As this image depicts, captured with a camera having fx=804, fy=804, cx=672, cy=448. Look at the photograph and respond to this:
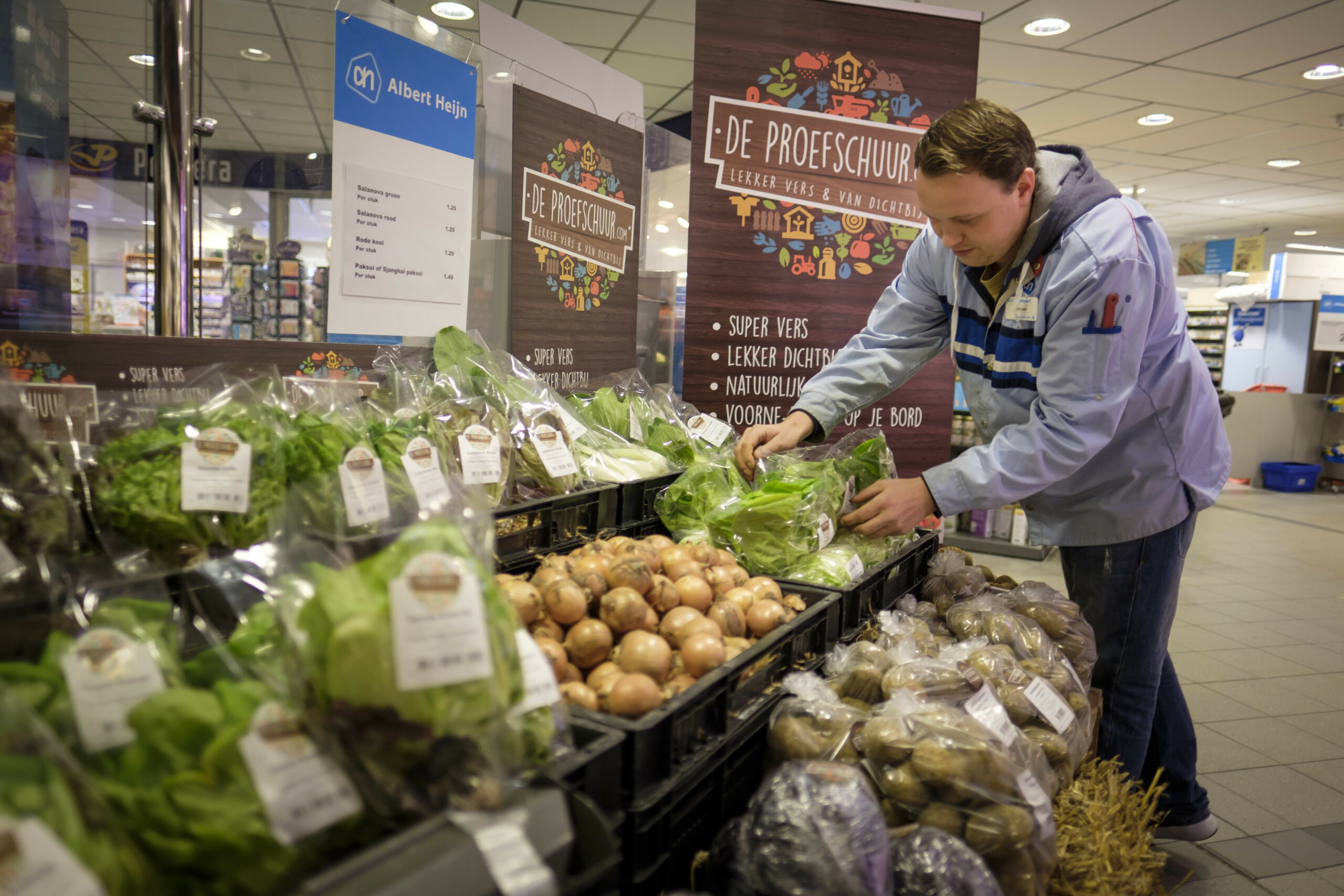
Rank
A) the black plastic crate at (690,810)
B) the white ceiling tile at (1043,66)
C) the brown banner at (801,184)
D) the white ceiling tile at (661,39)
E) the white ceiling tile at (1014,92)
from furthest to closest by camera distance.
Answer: the white ceiling tile at (1014,92), the white ceiling tile at (1043,66), the white ceiling tile at (661,39), the brown banner at (801,184), the black plastic crate at (690,810)

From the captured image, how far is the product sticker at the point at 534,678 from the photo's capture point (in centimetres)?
83

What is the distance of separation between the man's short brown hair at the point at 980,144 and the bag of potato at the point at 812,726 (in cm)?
110

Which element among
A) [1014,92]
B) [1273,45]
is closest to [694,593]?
[1273,45]

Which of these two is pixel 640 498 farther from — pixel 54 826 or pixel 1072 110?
pixel 1072 110

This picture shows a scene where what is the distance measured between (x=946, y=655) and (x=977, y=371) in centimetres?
89

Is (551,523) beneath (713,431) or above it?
beneath

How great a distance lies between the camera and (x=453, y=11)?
17.6 feet

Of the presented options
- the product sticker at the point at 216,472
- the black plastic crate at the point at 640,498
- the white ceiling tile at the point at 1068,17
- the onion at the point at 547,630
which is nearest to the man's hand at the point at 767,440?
the black plastic crate at the point at 640,498

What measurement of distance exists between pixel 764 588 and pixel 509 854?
79 centimetres

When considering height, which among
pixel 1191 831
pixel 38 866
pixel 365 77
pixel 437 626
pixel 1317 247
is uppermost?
pixel 1317 247

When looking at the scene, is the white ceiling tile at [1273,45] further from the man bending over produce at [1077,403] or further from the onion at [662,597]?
the onion at [662,597]

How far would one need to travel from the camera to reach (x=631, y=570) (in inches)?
51.3

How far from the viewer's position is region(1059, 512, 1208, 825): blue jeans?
6.32 feet

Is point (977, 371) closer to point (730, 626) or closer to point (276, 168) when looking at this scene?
point (730, 626)
